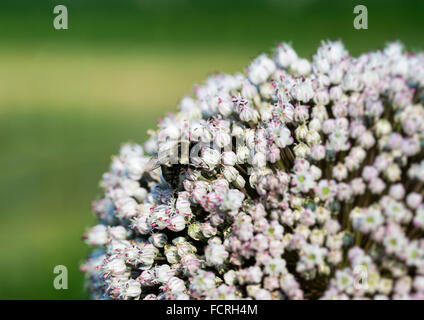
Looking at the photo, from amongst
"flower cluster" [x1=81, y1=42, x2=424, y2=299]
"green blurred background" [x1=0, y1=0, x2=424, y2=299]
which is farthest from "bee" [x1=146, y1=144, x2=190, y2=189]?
"green blurred background" [x1=0, y1=0, x2=424, y2=299]

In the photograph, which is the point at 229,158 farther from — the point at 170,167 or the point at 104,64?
the point at 104,64

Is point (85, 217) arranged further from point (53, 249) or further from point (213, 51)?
point (213, 51)

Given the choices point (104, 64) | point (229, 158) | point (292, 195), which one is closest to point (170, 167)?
point (229, 158)

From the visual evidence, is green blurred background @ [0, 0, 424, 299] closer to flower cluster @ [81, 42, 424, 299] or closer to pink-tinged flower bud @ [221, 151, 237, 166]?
flower cluster @ [81, 42, 424, 299]

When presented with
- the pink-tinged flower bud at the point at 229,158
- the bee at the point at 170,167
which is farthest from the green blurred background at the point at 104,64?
the pink-tinged flower bud at the point at 229,158
